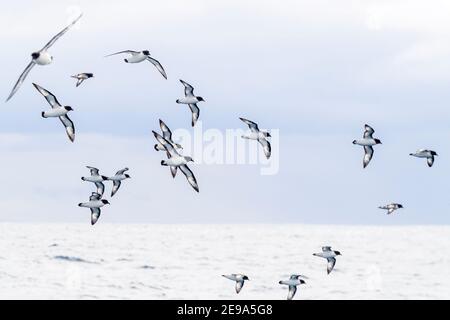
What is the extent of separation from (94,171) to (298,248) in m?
55.8

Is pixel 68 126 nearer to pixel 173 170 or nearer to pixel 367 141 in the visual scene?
pixel 173 170

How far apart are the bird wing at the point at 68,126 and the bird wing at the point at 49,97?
52 centimetres

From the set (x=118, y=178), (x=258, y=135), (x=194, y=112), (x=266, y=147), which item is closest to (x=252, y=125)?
(x=258, y=135)

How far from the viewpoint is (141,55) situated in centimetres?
3838

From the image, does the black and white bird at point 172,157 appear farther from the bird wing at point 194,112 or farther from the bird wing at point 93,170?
the bird wing at point 194,112

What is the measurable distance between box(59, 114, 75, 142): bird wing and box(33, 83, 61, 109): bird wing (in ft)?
1.70

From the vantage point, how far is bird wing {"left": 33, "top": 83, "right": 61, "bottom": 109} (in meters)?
35.9

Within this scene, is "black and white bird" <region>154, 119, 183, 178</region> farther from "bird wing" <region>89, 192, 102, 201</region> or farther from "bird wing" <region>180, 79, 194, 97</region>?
"bird wing" <region>89, 192, 102, 201</region>

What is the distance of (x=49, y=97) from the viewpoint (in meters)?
36.1

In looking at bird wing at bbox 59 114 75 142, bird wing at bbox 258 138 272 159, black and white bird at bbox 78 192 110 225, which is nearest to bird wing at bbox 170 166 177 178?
black and white bird at bbox 78 192 110 225

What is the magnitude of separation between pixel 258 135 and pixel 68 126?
27.7 ft
